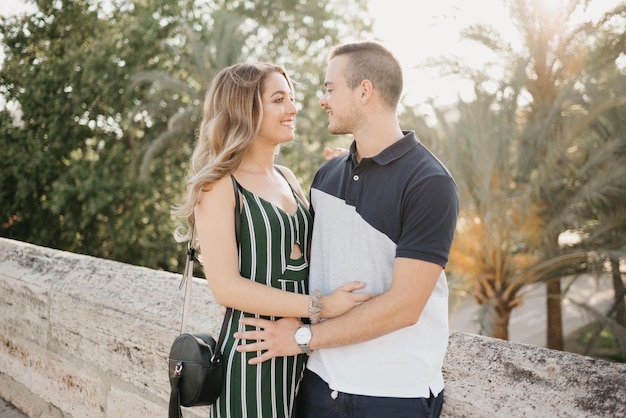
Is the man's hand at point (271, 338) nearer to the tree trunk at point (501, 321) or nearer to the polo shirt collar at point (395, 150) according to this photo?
the polo shirt collar at point (395, 150)

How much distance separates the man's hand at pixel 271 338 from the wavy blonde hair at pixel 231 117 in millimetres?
463

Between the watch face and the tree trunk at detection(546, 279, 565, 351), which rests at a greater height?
the watch face

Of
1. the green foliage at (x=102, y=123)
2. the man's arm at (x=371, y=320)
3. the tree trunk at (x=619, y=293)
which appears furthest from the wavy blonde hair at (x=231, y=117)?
the green foliage at (x=102, y=123)

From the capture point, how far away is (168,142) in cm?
1551

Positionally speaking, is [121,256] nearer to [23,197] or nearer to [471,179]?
[23,197]

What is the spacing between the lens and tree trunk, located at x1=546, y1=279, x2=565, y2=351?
996 centimetres

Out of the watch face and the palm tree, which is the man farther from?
the palm tree

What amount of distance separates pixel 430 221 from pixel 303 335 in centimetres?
55

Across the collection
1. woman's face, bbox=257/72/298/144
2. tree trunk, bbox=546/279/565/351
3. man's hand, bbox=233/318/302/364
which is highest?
woman's face, bbox=257/72/298/144

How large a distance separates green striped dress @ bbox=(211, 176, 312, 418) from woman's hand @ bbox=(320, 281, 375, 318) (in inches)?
9.2

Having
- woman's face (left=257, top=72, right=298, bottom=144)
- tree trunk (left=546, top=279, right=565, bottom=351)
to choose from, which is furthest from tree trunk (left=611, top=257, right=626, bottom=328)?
woman's face (left=257, top=72, right=298, bottom=144)

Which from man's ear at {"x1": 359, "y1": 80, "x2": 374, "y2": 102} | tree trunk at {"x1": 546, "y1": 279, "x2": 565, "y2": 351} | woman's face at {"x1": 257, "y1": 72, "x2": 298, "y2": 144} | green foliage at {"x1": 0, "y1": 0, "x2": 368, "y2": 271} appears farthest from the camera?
green foliage at {"x1": 0, "y1": 0, "x2": 368, "y2": 271}

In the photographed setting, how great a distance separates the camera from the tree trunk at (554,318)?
32.7 ft

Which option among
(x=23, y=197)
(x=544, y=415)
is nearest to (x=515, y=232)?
(x=544, y=415)
